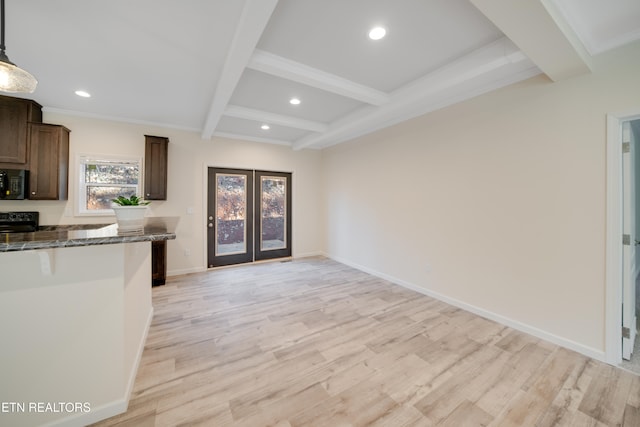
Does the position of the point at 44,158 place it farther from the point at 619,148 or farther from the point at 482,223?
the point at 619,148

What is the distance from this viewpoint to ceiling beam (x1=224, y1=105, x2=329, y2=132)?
361cm

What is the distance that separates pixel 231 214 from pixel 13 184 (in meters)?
2.99

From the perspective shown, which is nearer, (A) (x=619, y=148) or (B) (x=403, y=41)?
(A) (x=619, y=148)

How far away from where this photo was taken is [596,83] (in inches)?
83.8

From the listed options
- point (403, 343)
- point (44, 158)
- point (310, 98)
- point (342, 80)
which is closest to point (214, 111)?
point (310, 98)

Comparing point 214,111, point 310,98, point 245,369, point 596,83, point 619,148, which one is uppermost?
point 310,98

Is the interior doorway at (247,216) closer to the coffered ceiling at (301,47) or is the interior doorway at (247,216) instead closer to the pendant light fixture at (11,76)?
the coffered ceiling at (301,47)

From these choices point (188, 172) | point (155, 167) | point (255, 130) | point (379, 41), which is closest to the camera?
point (379, 41)

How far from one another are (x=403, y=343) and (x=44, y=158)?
5334 millimetres

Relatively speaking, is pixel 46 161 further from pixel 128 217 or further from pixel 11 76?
pixel 128 217

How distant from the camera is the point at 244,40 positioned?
Answer: 190 cm

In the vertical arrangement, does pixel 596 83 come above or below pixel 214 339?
above

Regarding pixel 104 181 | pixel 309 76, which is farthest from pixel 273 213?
pixel 309 76

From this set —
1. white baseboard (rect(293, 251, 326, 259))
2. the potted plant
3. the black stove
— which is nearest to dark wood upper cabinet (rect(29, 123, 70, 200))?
the black stove
